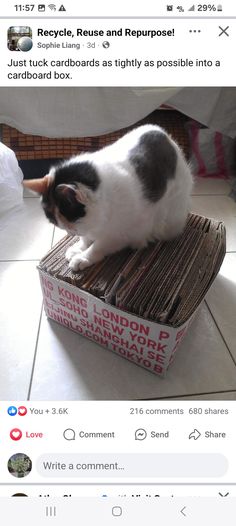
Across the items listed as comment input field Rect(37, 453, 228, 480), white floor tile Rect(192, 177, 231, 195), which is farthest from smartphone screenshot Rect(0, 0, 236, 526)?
white floor tile Rect(192, 177, 231, 195)

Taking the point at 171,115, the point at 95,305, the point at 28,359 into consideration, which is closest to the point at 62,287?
the point at 95,305

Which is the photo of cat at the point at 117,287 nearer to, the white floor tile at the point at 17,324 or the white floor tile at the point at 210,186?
the white floor tile at the point at 17,324

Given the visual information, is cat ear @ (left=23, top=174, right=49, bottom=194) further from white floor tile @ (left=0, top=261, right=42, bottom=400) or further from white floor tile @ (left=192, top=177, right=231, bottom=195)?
white floor tile @ (left=192, top=177, right=231, bottom=195)

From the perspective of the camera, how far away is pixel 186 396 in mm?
810

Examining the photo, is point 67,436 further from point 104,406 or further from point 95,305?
point 95,305

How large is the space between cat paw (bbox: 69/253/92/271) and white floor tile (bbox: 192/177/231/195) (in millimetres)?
909

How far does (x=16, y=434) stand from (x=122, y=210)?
1.75ft

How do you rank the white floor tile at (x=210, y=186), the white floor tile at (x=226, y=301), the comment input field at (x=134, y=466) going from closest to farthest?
the comment input field at (x=134, y=466) → the white floor tile at (x=226, y=301) → the white floor tile at (x=210, y=186)

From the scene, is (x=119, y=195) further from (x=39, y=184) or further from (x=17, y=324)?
(x=17, y=324)

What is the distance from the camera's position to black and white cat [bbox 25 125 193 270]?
721mm

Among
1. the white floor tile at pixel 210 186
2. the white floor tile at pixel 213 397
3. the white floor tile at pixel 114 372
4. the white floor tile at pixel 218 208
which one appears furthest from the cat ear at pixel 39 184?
the white floor tile at pixel 210 186

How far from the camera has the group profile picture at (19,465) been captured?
0.55m

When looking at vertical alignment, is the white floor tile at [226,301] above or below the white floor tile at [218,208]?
below
